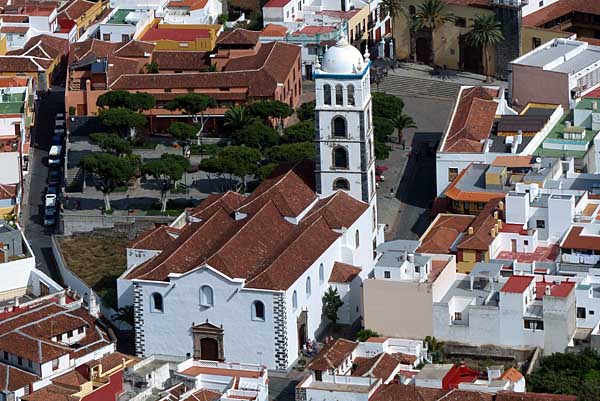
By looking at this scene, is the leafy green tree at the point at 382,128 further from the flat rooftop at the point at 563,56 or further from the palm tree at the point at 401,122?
the flat rooftop at the point at 563,56

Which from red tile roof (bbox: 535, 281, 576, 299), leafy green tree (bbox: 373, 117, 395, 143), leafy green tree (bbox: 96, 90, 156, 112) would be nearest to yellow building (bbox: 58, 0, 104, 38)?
leafy green tree (bbox: 96, 90, 156, 112)

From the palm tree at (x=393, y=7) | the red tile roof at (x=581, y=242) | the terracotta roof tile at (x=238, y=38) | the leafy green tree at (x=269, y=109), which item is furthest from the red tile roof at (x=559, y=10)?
the red tile roof at (x=581, y=242)

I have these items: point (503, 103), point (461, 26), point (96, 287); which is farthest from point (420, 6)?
point (96, 287)

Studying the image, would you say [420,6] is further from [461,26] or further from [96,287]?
[96,287]

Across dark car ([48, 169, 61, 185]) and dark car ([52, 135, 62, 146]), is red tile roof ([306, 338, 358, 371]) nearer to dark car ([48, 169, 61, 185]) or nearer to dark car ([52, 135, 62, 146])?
dark car ([48, 169, 61, 185])

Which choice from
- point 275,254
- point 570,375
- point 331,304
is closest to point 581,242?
point 570,375

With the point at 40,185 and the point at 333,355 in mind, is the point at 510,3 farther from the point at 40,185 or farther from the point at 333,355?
the point at 333,355
